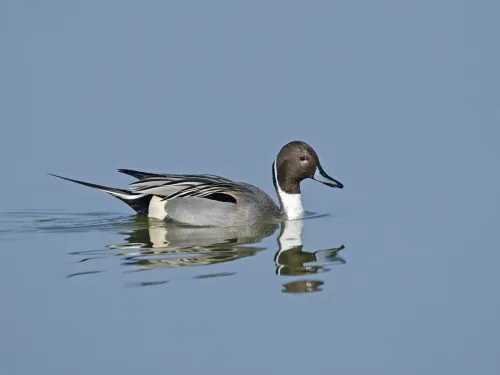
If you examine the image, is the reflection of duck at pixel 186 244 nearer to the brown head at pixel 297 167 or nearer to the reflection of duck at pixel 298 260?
the reflection of duck at pixel 298 260

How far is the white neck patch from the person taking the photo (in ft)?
39.3

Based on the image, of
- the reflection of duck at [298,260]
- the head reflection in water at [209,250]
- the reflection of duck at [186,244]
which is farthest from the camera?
the reflection of duck at [186,244]

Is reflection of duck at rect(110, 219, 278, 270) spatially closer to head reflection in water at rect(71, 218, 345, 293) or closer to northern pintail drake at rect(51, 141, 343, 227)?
head reflection in water at rect(71, 218, 345, 293)

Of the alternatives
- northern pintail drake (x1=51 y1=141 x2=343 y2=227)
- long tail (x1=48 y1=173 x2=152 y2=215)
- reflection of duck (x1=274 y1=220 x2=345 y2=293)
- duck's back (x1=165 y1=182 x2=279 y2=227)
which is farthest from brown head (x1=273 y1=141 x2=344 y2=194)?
long tail (x1=48 y1=173 x2=152 y2=215)

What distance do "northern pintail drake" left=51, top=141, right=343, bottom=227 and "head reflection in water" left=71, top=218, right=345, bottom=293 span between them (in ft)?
0.47

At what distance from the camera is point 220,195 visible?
1170 cm

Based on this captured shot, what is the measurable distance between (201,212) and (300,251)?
1.90 metres

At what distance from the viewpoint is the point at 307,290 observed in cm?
847

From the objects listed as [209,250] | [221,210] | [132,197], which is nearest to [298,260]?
[209,250]

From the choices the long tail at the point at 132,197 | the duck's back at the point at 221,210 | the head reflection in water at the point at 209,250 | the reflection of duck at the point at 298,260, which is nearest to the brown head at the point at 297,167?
the duck's back at the point at 221,210

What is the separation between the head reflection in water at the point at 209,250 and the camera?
9.12 metres

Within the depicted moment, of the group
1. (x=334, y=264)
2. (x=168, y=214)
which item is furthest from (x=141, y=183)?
(x=334, y=264)

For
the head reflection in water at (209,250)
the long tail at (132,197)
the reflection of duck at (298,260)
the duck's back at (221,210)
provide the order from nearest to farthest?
the reflection of duck at (298,260), the head reflection in water at (209,250), the duck's back at (221,210), the long tail at (132,197)

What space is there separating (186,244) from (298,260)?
4.25ft
